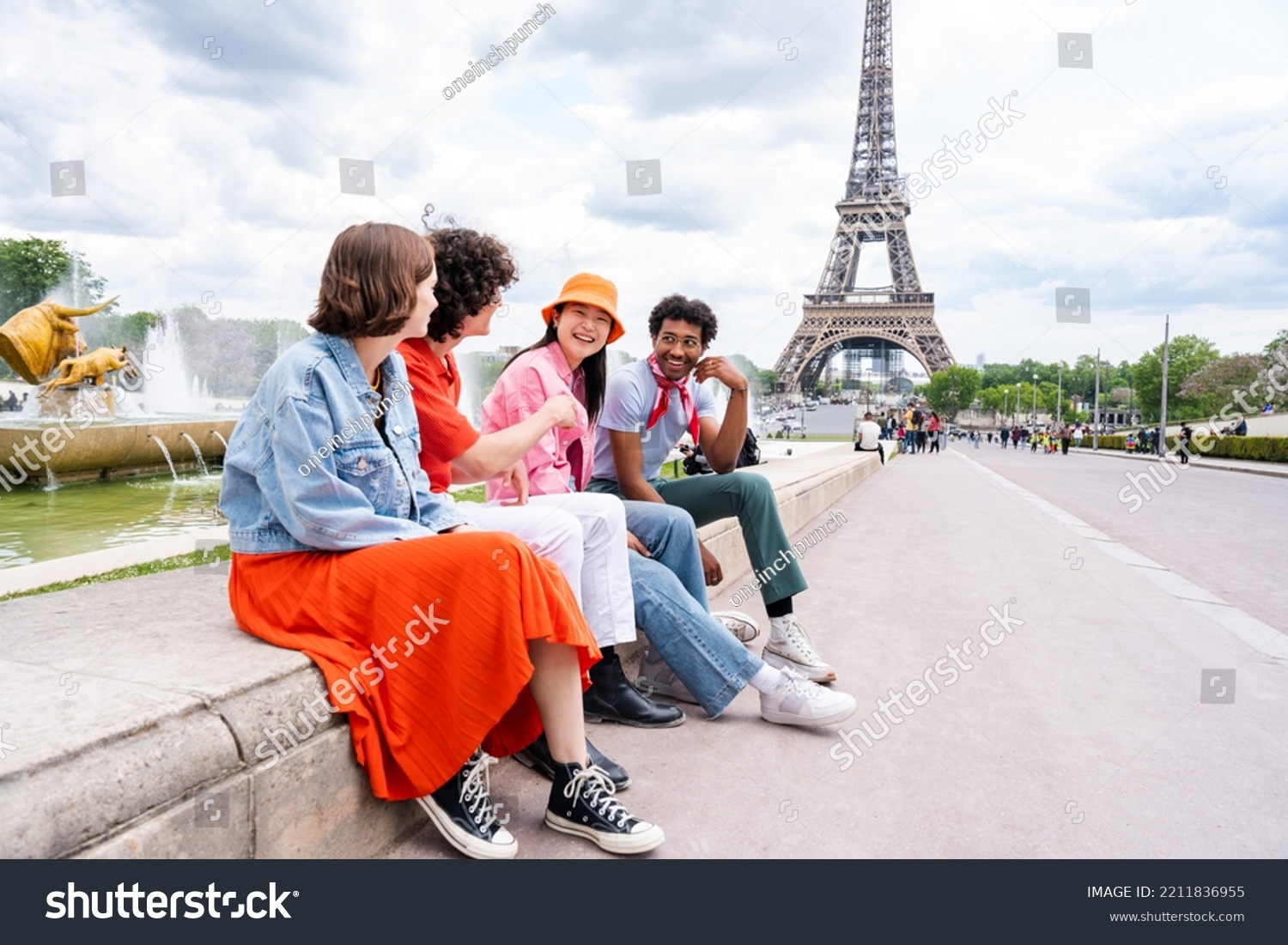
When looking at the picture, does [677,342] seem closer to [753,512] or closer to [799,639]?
[753,512]

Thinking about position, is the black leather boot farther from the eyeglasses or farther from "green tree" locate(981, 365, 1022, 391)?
"green tree" locate(981, 365, 1022, 391)

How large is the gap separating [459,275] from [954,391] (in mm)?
103034

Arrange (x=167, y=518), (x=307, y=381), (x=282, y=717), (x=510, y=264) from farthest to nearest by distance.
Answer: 1. (x=167, y=518)
2. (x=510, y=264)
3. (x=307, y=381)
4. (x=282, y=717)

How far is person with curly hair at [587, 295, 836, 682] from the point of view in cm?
337

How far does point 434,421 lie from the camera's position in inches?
94.7

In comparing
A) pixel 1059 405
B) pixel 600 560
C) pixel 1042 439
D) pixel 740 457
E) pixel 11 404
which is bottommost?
pixel 1042 439

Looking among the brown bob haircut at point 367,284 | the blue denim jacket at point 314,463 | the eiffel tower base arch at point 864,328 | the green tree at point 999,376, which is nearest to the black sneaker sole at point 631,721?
the blue denim jacket at point 314,463

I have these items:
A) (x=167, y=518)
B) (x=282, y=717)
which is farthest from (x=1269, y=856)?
(x=167, y=518)

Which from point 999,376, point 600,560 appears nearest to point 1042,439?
point 600,560

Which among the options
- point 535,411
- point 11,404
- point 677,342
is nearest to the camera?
point 535,411

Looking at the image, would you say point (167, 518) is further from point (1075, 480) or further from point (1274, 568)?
point (1075, 480)

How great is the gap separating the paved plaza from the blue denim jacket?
78 cm
